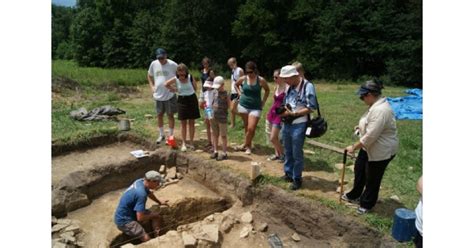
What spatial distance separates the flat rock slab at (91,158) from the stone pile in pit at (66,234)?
1.23 m

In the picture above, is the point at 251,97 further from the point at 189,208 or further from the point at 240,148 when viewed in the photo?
the point at 189,208

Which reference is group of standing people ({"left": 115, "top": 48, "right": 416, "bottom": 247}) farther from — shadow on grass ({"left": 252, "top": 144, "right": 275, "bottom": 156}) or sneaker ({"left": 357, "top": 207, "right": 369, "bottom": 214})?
shadow on grass ({"left": 252, "top": 144, "right": 275, "bottom": 156})

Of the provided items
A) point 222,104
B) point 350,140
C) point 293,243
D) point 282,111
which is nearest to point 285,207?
point 293,243

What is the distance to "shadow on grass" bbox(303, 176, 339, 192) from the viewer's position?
5801mm

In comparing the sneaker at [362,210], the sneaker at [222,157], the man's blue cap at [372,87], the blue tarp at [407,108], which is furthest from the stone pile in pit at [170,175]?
the blue tarp at [407,108]

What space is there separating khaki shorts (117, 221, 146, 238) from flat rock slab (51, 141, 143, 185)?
2136 mm

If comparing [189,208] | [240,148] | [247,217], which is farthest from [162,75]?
[247,217]

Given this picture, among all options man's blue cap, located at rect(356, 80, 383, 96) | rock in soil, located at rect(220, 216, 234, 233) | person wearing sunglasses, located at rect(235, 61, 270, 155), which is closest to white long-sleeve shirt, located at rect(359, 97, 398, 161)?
man's blue cap, located at rect(356, 80, 383, 96)

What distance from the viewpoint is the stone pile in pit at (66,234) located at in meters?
5.18

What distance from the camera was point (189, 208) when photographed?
259 inches

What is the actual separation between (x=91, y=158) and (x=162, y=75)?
2.62m

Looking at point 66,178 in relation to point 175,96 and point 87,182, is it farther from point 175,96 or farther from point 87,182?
point 175,96

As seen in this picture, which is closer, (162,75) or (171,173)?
(162,75)

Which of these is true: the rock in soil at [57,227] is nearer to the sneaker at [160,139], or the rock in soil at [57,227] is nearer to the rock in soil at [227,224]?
the rock in soil at [227,224]
